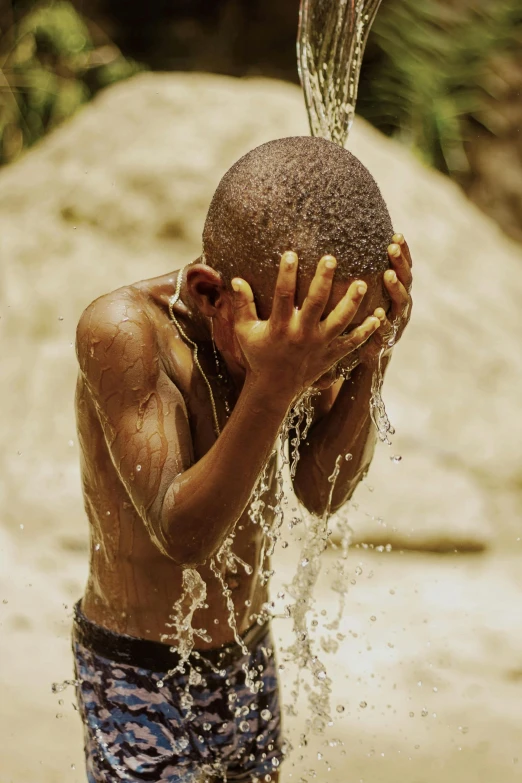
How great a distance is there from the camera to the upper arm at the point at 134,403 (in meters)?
1.77

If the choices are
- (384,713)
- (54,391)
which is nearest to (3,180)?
(54,391)

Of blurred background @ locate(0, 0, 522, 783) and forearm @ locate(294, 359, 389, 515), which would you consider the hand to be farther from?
blurred background @ locate(0, 0, 522, 783)

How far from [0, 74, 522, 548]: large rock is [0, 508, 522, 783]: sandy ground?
0.19 meters

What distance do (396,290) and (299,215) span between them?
22 cm

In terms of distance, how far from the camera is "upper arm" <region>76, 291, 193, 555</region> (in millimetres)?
1770

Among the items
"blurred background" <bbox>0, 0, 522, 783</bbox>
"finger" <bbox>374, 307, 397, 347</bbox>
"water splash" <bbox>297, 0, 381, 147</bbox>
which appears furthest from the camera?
"blurred background" <bbox>0, 0, 522, 783</bbox>

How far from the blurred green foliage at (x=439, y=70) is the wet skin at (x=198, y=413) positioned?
6300 millimetres

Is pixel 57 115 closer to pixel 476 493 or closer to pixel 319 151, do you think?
pixel 476 493

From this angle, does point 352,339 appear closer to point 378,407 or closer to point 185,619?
point 378,407

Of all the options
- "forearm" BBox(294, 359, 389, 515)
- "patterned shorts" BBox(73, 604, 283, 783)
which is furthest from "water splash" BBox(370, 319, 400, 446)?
"patterned shorts" BBox(73, 604, 283, 783)

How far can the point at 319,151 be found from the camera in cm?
176

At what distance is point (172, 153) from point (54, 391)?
61.2 inches

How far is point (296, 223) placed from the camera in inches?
66.2

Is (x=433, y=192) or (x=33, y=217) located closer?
(x=33, y=217)
